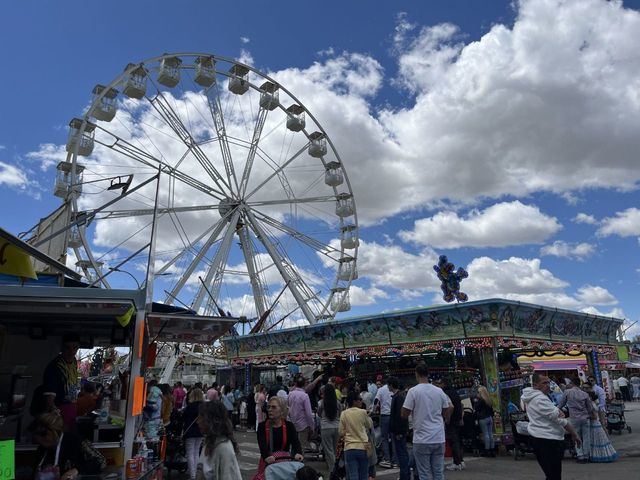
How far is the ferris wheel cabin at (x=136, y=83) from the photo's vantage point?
19203 mm

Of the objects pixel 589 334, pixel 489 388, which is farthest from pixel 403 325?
pixel 589 334

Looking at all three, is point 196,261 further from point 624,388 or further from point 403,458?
point 624,388

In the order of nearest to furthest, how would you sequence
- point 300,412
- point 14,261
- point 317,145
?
point 14,261 → point 300,412 → point 317,145

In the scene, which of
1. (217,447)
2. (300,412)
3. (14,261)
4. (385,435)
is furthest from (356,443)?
(14,261)

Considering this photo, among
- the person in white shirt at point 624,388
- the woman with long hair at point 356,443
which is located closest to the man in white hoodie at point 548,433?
the woman with long hair at point 356,443

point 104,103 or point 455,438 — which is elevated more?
point 104,103

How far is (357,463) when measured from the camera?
5.93m

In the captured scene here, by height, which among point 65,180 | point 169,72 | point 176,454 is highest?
point 169,72

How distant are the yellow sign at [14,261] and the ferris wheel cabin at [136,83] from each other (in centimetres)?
1593

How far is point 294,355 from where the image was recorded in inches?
751

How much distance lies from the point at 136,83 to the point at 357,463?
1756cm

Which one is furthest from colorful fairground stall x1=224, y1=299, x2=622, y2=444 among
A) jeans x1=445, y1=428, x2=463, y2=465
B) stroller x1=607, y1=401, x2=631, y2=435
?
jeans x1=445, y1=428, x2=463, y2=465

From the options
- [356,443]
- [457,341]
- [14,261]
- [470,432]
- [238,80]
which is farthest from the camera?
[238,80]

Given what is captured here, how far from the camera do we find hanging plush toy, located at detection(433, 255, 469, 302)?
54.6 feet
